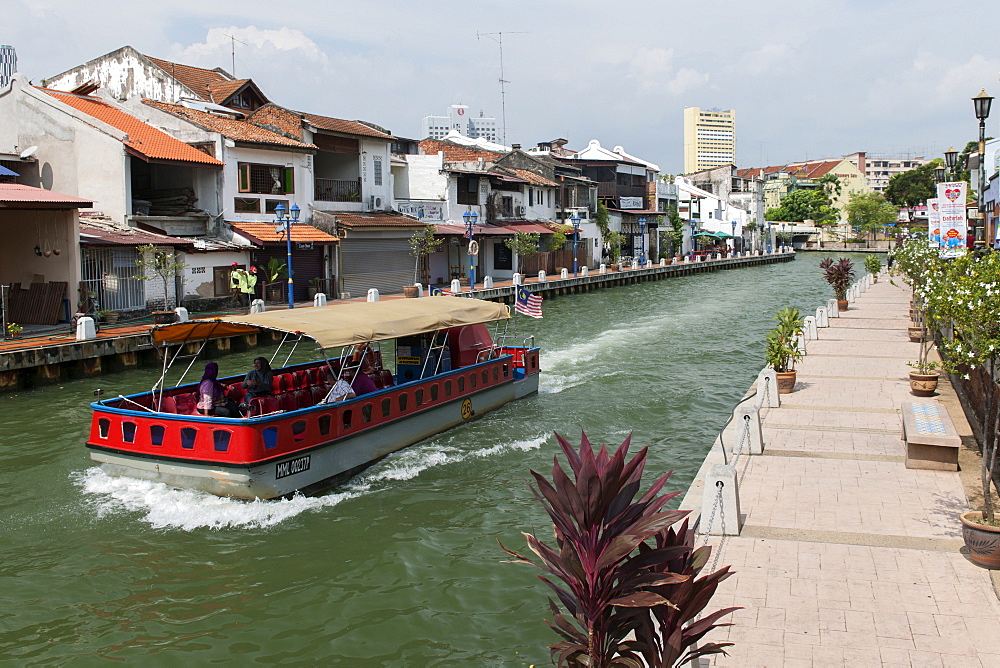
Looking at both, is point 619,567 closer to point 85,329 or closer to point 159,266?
point 85,329

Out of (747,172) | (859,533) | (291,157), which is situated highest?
(747,172)

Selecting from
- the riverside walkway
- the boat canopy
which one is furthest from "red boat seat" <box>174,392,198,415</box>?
the riverside walkway

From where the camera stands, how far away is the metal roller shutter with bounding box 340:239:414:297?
38.8m

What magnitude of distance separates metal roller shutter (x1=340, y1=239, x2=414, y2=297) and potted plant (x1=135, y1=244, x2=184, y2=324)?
10.4 m

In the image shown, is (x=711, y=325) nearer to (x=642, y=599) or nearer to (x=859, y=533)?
(x=859, y=533)

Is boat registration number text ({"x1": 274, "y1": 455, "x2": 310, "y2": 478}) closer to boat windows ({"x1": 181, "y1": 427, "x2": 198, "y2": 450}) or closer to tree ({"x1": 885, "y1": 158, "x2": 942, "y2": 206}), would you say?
boat windows ({"x1": 181, "y1": 427, "x2": 198, "y2": 450})

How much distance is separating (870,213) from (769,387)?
109 m

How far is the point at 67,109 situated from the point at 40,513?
22846 millimetres

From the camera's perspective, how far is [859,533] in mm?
9641

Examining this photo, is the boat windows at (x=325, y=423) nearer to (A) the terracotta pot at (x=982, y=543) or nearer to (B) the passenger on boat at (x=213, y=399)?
(B) the passenger on boat at (x=213, y=399)


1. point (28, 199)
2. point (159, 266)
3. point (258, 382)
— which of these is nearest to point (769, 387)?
point (258, 382)

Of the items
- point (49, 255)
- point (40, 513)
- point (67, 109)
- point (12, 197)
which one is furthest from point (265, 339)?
point (40, 513)

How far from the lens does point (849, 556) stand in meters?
9.04

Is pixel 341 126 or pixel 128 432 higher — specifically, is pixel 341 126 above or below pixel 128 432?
above
